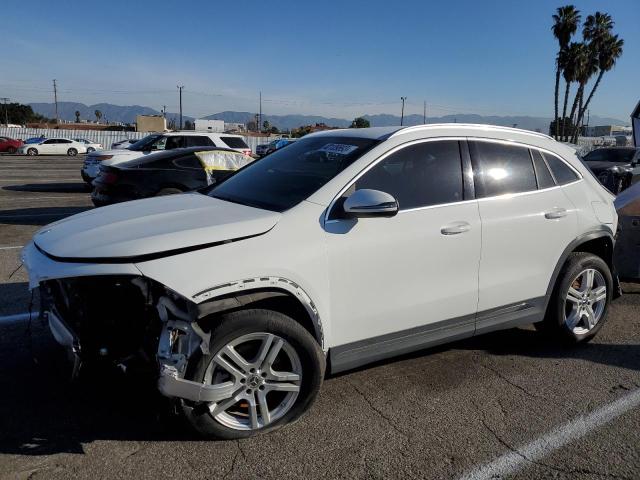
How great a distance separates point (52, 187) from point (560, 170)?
1587 cm

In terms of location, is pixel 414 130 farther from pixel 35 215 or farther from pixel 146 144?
pixel 146 144

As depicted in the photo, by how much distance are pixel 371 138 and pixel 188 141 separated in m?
12.1

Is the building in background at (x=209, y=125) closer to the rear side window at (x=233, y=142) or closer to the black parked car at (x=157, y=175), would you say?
the rear side window at (x=233, y=142)

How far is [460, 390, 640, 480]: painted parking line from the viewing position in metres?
2.83

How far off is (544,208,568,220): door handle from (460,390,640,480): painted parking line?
1350 mm

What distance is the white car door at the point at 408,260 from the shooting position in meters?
3.23

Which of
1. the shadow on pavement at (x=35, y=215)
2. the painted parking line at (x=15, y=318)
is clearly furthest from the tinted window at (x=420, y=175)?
the shadow on pavement at (x=35, y=215)

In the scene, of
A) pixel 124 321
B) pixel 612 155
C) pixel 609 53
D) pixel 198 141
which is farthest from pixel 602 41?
pixel 124 321

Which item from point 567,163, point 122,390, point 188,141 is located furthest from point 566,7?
point 122,390

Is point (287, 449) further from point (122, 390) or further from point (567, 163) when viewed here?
point (567, 163)

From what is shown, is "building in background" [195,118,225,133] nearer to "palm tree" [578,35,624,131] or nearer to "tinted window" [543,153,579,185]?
"palm tree" [578,35,624,131]

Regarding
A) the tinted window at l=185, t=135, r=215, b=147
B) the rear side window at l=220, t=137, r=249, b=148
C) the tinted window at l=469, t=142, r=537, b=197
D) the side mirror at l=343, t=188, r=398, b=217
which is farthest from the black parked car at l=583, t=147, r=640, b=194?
the tinted window at l=185, t=135, r=215, b=147

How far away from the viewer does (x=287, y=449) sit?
2.99m

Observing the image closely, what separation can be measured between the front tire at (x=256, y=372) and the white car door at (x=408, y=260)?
0.90ft
